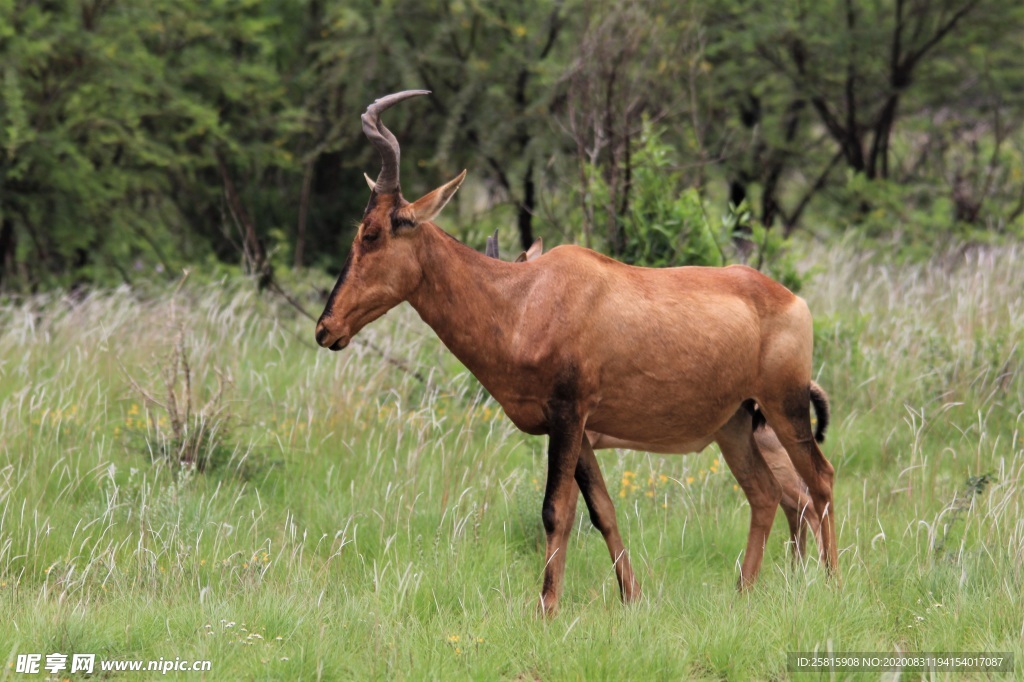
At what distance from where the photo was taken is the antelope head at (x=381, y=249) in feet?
15.9

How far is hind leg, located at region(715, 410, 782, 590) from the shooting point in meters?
5.54

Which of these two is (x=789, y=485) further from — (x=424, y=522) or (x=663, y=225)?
(x=663, y=225)

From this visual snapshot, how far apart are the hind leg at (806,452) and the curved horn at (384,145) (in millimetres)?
1937

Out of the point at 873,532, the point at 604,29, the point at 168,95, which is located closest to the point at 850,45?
the point at 604,29

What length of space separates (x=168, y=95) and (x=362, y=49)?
86.6 inches

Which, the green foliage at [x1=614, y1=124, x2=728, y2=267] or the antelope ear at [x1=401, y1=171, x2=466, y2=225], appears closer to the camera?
the antelope ear at [x1=401, y1=171, x2=466, y2=225]

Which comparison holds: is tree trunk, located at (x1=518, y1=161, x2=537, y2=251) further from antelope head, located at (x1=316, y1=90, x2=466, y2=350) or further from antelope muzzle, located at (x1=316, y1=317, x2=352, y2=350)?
antelope muzzle, located at (x1=316, y1=317, x2=352, y2=350)

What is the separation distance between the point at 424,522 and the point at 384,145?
2.20 metres

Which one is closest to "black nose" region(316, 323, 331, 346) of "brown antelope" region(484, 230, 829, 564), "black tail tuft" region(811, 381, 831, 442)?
"brown antelope" region(484, 230, 829, 564)

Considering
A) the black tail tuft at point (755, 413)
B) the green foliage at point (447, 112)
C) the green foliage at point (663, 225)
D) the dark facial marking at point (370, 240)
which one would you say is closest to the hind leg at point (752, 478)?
the black tail tuft at point (755, 413)

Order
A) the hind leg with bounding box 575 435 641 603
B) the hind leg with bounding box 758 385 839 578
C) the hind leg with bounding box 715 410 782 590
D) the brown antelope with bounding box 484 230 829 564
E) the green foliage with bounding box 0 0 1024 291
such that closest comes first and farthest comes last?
the hind leg with bounding box 575 435 641 603 < the hind leg with bounding box 758 385 839 578 < the hind leg with bounding box 715 410 782 590 < the brown antelope with bounding box 484 230 829 564 < the green foliage with bounding box 0 0 1024 291

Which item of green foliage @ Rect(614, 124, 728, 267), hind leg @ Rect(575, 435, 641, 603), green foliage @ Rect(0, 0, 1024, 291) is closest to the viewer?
hind leg @ Rect(575, 435, 641, 603)

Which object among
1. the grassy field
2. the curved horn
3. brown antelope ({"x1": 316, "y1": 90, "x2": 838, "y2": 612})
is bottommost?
the grassy field

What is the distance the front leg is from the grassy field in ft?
0.57
